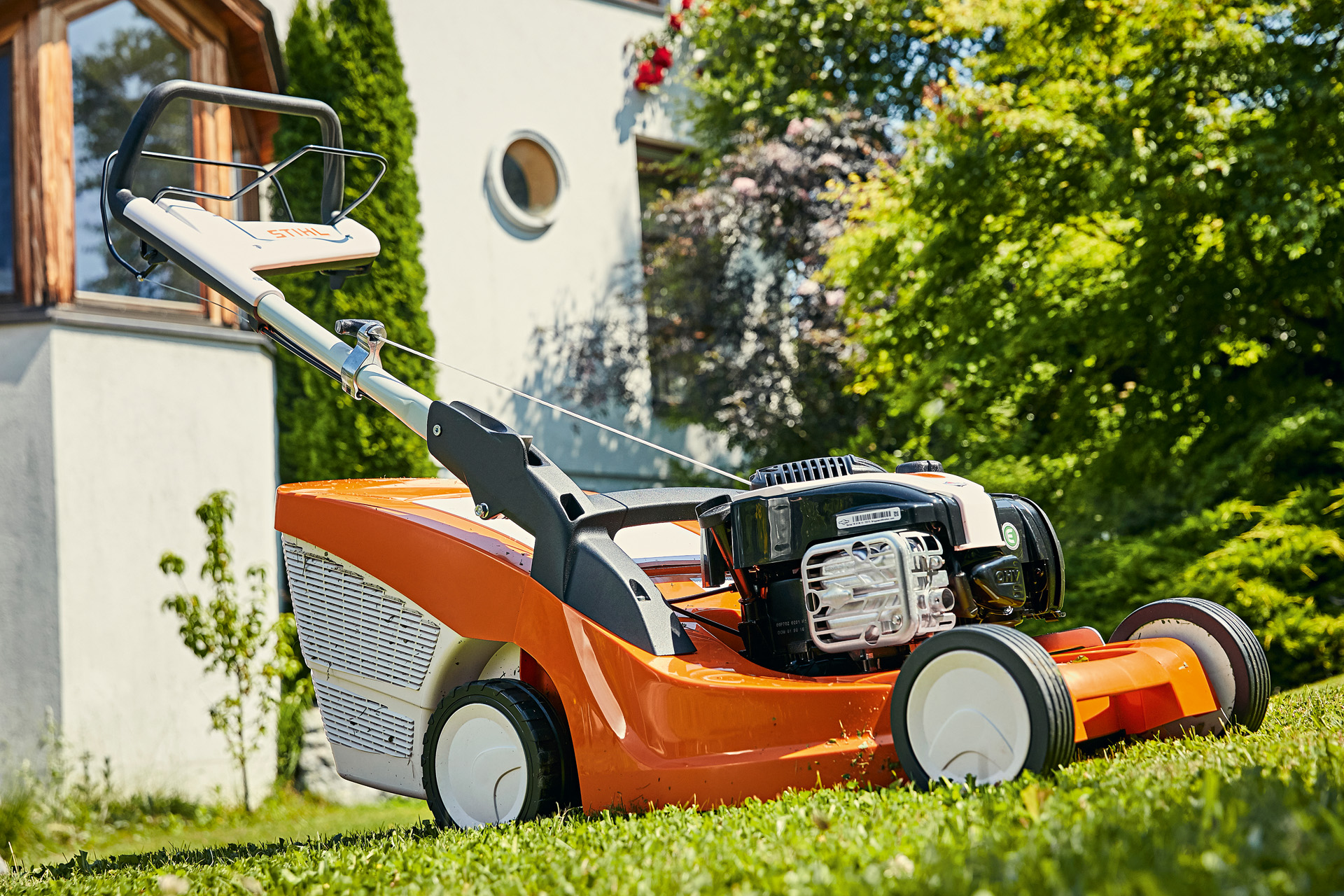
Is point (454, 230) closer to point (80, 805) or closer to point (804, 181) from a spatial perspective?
point (804, 181)

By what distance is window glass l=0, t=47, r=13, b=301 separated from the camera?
24.0ft

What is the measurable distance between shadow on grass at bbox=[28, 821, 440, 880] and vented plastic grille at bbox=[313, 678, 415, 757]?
0.26 m

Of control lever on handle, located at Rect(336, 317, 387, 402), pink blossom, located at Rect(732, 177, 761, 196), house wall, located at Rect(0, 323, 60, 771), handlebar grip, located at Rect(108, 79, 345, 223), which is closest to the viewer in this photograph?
control lever on handle, located at Rect(336, 317, 387, 402)

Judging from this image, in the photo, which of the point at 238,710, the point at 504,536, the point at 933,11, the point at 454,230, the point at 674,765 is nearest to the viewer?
the point at 674,765

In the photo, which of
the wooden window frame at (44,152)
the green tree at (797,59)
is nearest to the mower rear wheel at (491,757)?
the wooden window frame at (44,152)

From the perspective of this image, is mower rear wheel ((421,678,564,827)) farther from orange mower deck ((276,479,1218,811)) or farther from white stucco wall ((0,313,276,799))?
white stucco wall ((0,313,276,799))

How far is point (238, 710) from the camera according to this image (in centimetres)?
750

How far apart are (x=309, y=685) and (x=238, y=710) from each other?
1.44ft

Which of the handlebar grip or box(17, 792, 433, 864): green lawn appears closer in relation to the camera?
the handlebar grip

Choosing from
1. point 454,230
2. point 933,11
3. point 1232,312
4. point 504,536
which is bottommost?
point 504,536

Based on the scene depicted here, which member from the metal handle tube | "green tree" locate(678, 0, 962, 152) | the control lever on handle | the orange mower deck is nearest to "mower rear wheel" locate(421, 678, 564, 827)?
the orange mower deck

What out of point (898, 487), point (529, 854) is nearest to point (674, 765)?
point (529, 854)

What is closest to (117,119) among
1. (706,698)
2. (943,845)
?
(706,698)

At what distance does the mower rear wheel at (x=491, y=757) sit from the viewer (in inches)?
129
